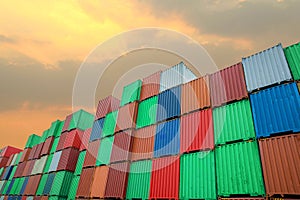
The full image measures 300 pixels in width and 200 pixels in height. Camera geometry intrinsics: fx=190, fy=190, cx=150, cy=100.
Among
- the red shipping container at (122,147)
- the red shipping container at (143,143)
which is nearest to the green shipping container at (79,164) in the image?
the red shipping container at (122,147)

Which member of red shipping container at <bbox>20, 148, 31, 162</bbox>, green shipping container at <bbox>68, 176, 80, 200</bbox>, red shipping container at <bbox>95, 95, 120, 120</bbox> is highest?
red shipping container at <bbox>95, 95, 120, 120</bbox>

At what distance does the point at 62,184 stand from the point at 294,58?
28475 millimetres

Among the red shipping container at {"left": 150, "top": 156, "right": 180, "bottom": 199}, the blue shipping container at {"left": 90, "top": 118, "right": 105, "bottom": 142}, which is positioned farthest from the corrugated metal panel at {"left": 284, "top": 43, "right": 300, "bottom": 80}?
the blue shipping container at {"left": 90, "top": 118, "right": 105, "bottom": 142}

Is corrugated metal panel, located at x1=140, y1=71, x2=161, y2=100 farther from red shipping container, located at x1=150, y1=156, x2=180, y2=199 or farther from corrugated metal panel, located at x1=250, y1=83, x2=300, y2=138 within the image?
corrugated metal panel, located at x1=250, y1=83, x2=300, y2=138

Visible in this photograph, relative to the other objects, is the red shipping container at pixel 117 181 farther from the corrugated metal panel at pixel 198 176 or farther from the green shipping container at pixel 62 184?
the green shipping container at pixel 62 184

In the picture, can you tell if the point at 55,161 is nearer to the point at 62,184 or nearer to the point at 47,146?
the point at 62,184

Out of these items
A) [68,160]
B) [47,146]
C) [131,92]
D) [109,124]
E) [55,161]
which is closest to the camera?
[131,92]

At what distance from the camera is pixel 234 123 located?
41.5 feet

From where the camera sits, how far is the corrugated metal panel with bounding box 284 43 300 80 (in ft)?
38.0

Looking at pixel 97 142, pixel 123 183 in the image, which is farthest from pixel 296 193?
pixel 97 142

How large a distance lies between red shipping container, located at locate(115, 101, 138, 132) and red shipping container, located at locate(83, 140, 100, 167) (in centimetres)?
402

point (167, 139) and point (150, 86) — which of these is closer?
point (167, 139)

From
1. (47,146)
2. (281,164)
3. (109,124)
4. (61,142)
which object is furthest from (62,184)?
(281,164)

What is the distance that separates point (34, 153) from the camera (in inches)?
1551
